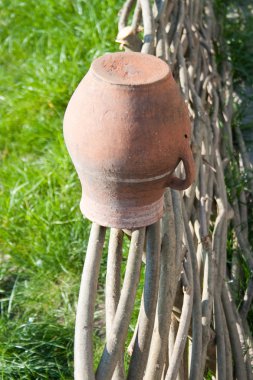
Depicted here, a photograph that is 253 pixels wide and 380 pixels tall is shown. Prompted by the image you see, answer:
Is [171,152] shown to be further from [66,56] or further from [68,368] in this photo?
[66,56]

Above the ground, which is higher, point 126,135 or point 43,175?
point 126,135

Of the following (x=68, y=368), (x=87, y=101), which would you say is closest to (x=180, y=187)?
(x=87, y=101)

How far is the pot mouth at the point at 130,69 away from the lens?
112cm

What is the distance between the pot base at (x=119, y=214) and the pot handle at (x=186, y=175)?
5 centimetres

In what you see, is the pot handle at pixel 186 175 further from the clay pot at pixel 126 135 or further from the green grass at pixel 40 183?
the green grass at pixel 40 183

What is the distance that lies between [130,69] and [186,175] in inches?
8.1

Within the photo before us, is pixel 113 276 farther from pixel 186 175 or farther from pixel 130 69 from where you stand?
pixel 130 69

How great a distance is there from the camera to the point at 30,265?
98.7 inches

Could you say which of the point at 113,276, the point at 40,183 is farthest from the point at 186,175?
the point at 40,183

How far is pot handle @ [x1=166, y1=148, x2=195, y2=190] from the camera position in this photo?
1.19 metres

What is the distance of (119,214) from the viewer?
120 cm

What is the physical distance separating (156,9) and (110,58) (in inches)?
43.9

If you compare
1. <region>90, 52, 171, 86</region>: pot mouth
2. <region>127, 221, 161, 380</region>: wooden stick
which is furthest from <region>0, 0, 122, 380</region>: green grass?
<region>90, 52, 171, 86</region>: pot mouth

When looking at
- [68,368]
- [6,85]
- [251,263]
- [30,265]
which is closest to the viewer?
[68,368]
